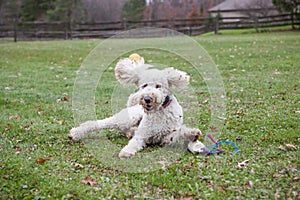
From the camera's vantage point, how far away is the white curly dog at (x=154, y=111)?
469 cm

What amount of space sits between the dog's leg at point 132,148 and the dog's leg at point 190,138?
379 millimetres

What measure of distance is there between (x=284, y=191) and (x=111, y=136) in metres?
2.75

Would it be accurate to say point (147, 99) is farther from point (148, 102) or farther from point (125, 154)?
point (125, 154)

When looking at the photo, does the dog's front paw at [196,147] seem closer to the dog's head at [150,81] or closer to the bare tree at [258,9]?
the dog's head at [150,81]

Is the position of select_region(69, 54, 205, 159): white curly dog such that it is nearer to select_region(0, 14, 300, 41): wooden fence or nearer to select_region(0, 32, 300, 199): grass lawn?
select_region(0, 32, 300, 199): grass lawn

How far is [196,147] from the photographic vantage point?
4691 mm

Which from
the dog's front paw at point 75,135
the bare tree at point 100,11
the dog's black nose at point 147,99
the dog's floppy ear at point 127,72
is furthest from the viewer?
the bare tree at point 100,11

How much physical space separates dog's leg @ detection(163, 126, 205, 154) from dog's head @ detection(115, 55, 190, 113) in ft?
1.30

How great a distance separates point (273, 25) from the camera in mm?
31312

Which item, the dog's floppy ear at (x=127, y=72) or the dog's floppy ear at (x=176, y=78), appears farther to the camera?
→ the dog's floppy ear at (x=127, y=72)

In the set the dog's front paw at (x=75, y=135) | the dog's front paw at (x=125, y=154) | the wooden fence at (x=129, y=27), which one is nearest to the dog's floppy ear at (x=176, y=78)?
the dog's front paw at (x=125, y=154)

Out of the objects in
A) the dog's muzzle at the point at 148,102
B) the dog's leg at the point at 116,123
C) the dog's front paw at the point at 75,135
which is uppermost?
the dog's muzzle at the point at 148,102

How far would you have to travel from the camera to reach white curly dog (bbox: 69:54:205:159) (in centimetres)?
469

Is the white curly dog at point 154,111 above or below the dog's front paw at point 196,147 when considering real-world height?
above
